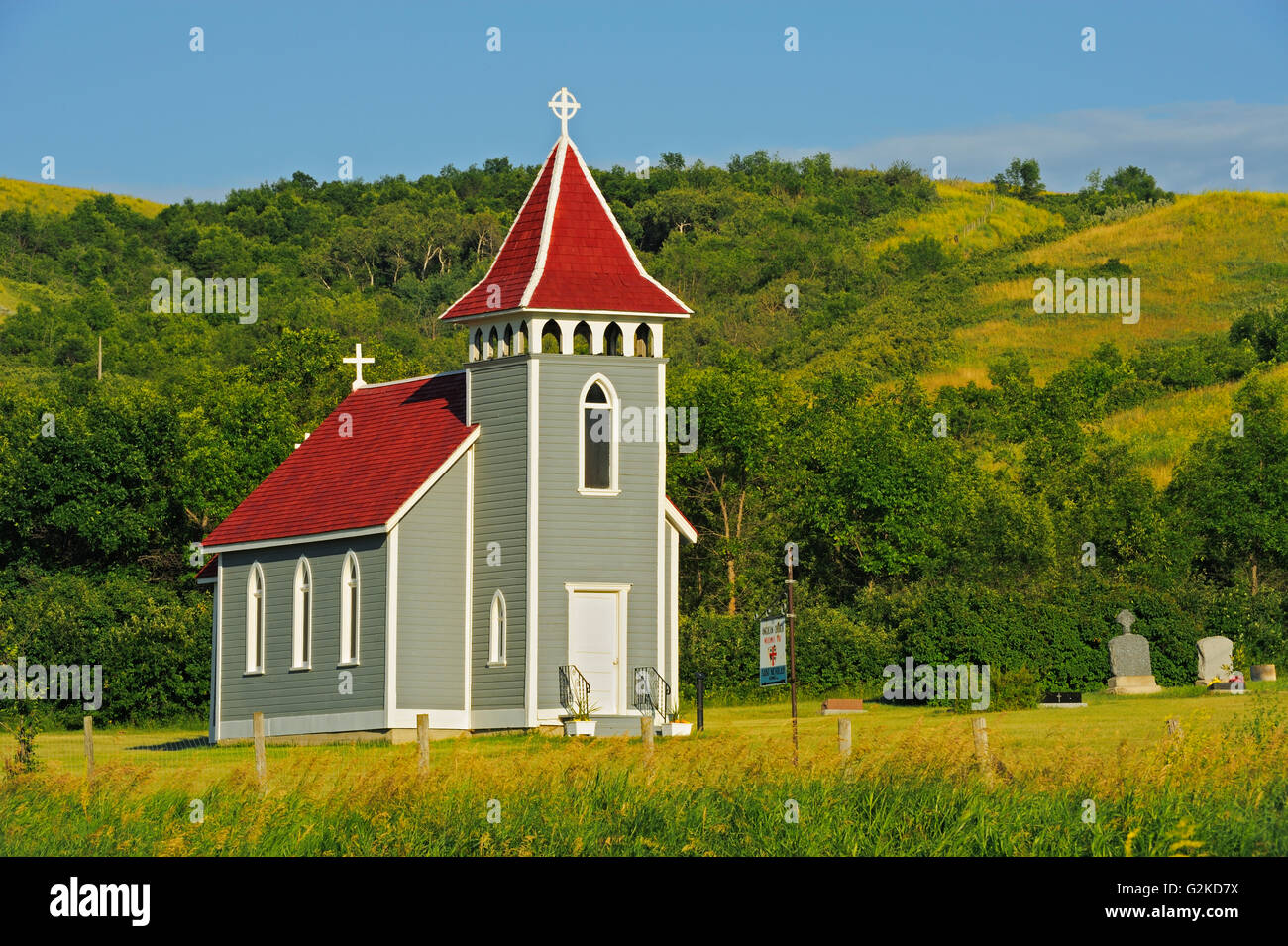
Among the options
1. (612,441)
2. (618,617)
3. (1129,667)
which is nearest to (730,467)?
(1129,667)

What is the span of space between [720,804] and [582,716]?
1552cm

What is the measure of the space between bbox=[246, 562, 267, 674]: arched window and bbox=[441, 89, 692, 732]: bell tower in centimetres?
610

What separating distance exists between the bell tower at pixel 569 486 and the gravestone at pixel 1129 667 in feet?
41.6

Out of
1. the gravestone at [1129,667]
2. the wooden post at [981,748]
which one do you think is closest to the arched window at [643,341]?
the gravestone at [1129,667]

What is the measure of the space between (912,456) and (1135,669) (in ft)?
47.0

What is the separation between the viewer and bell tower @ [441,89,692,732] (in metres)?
38.8

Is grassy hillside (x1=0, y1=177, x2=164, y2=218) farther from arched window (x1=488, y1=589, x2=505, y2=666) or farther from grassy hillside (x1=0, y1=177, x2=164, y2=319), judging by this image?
arched window (x1=488, y1=589, x2=505, y2=666)

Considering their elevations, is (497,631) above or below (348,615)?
below

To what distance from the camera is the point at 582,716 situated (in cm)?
3806

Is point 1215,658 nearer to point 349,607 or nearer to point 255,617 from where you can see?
point 349,607

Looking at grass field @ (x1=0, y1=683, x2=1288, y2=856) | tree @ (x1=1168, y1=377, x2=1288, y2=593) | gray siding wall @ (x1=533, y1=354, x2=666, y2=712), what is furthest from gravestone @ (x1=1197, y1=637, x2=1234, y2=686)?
grass field @ (x1=0, y1=683, x2=1288, y2=856)

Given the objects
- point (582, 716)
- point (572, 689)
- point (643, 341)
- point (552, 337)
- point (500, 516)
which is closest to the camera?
point (582, 716)

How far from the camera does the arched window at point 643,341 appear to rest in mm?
40000

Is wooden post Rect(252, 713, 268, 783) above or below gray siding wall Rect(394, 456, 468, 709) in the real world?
below
